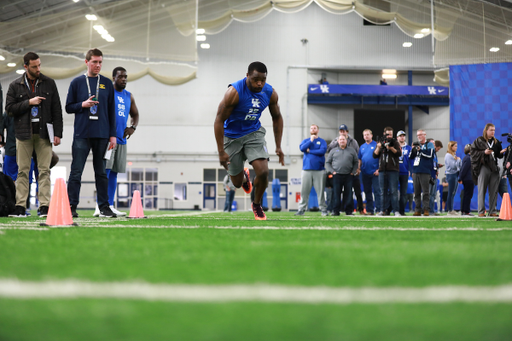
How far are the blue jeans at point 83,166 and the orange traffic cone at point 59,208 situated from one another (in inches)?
56.2

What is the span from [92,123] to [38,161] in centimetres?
83

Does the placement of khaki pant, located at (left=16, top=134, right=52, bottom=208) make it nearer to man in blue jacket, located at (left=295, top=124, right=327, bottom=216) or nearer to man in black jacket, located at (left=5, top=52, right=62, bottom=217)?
man in black jacket, located at (left=5, top=52, right=62, bottom=217)

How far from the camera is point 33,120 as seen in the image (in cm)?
540

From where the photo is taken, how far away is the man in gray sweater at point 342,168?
873cm

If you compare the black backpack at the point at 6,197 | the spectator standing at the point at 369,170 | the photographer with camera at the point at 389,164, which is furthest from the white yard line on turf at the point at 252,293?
the spectator standing at the point at 369,170

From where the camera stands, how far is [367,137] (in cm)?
995

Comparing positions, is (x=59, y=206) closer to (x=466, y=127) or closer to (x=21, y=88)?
(x=21, y=88)

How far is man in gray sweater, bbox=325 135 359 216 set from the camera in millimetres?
8734

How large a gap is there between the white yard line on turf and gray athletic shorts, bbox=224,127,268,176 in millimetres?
3852

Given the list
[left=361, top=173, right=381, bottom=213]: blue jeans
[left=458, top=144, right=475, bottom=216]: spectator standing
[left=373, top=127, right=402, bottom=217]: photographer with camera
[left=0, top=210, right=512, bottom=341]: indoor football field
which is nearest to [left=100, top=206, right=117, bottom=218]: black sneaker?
[left=0, top=210, right=512, bottom=341]: indoor football field

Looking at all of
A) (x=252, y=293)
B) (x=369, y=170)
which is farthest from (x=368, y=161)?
(x=252, y=293)

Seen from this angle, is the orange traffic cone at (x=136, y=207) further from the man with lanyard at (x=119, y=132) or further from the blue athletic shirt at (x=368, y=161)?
the blue athletic shirt at (x=368, y=161)

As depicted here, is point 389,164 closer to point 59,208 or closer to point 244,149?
point 244,149

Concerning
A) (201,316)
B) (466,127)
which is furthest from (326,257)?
(466,127)
